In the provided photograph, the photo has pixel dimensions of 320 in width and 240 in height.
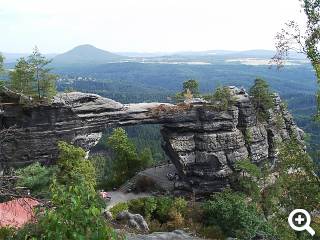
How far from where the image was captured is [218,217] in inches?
1088

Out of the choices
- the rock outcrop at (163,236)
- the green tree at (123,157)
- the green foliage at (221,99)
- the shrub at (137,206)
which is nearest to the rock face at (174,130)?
the green foliage at (221,99)

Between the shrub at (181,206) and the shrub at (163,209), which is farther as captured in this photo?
the shrub at (181,206)

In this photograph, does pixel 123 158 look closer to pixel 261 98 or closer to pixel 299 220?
pixel 261 98

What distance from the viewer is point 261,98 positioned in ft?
120

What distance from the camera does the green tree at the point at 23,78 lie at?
94.5 feet

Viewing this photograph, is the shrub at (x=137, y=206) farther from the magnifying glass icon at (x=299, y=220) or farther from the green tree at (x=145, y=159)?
the magnifying glass icon at (x=299, y=220)

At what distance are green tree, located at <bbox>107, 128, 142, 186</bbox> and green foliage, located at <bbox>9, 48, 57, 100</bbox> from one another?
34.8 ft

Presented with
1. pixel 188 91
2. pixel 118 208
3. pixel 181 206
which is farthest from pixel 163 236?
pixel 188 91

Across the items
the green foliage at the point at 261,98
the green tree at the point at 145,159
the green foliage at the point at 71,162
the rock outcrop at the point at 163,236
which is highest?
the green foliage at the point at 261,98

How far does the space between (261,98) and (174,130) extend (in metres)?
7.89

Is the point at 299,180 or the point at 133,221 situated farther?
the point at 133,221

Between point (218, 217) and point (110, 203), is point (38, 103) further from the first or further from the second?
point (218, 217)

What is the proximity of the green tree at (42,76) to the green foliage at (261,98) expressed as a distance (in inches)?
638

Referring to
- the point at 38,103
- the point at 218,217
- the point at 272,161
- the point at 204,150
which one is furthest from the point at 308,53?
the point at 272,161
